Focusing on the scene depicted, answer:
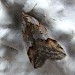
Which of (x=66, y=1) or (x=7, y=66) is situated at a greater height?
(x=66, y=1)

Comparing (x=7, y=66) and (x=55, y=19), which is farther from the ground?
(x=55, y=19)

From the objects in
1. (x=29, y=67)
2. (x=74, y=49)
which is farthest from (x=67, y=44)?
(x=29, y=67)

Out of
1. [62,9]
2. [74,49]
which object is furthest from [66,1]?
[74,49]

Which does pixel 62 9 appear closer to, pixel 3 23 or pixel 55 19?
pixel 55 19

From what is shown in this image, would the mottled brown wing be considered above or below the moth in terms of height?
below

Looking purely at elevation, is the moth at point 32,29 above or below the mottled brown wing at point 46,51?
above

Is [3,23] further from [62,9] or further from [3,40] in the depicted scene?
[62,9]
